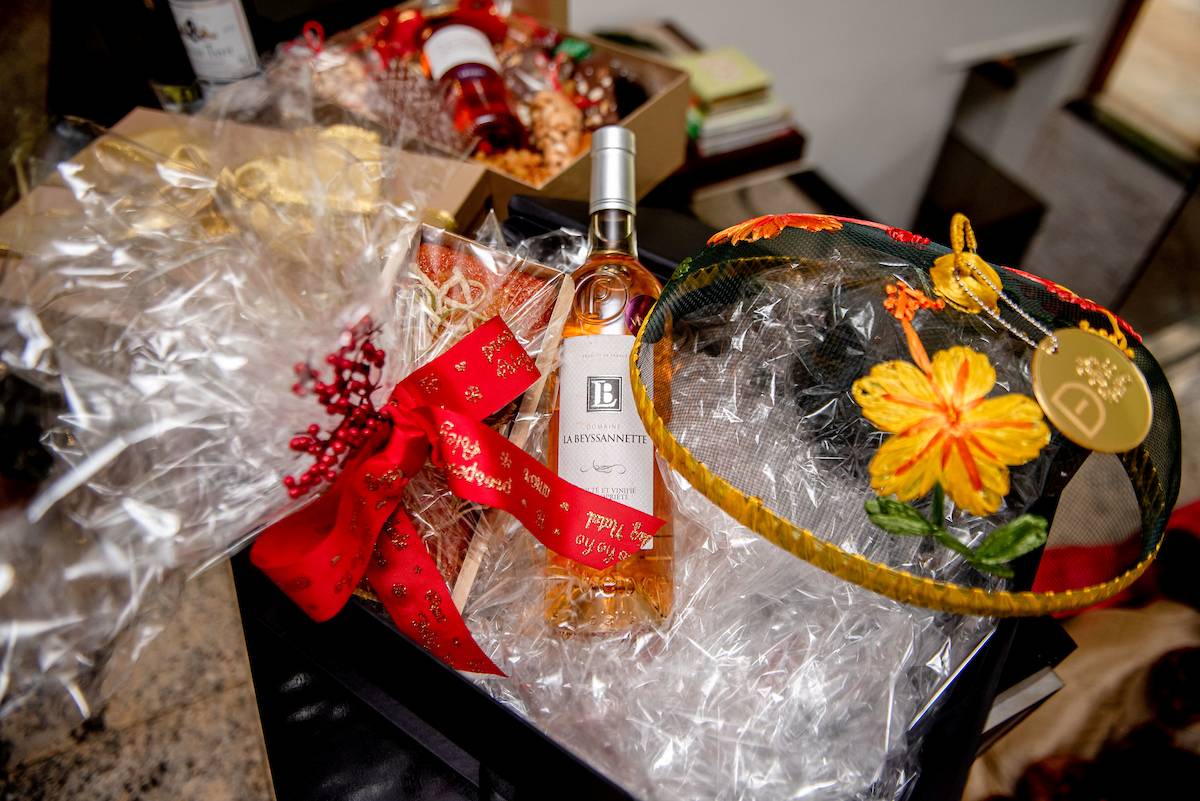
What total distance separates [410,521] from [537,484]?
0.12m

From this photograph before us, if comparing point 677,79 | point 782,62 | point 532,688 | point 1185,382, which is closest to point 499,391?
point 532,688

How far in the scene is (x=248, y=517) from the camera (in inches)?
23.7

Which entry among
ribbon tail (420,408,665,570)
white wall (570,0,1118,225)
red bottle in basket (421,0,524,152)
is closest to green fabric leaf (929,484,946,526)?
ribbon tail (420,408,665,570)

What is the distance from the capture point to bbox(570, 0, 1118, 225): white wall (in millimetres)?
1773

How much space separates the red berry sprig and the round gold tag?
0.51 meters

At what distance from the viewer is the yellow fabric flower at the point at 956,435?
53cm

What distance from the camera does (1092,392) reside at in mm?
538

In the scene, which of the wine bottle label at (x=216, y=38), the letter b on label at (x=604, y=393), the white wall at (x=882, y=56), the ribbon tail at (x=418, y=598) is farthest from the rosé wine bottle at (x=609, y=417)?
the white wall at (x=882, y=56)

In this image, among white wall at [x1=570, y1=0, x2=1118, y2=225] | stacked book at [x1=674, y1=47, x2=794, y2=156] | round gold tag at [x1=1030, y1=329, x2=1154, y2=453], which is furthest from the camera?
white wall at [x1=570, y1=0, x2=1118, y2=225]

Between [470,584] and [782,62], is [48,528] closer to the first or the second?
[470,584]

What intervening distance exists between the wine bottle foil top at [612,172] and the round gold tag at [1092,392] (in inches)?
14.6

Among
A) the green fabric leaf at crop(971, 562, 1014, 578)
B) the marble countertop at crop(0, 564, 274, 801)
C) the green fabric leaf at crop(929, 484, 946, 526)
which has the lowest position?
the marble countertop at crop(0, 564, 274, 801)

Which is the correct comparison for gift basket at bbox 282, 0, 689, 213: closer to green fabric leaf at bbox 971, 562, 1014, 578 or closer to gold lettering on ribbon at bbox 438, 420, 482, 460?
gold lettering on ribbon at bbox 438, 420, 482, 460

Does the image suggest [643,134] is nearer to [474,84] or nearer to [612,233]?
[474,84]
